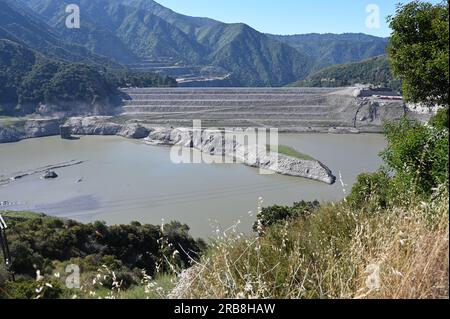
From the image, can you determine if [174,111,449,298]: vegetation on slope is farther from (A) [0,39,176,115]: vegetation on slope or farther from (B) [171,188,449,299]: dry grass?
(A) [0,39,176,115]: vegetation on slope

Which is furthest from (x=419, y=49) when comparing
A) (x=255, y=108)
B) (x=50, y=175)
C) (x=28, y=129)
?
(x=28, y=129)

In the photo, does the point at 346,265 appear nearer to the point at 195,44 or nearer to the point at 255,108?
the point at 255,108

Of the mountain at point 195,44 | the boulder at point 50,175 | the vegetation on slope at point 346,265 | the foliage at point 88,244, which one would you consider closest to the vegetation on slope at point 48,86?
the boulder at point 50,175

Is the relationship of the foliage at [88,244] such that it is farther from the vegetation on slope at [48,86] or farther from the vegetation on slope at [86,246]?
the vegetation on slope at [48,86]

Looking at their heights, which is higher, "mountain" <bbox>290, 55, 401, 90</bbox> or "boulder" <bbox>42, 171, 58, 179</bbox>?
"mountain" <bbox>290, 55, 401, 90</bbox>

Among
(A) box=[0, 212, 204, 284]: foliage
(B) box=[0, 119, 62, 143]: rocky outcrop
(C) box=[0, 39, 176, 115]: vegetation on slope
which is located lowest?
(A) box=[0, 212, 204, 284]: foliage

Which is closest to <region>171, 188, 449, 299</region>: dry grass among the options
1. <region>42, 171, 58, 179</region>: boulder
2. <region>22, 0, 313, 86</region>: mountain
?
<region>42, 171, 58, 179</region>: boulder
